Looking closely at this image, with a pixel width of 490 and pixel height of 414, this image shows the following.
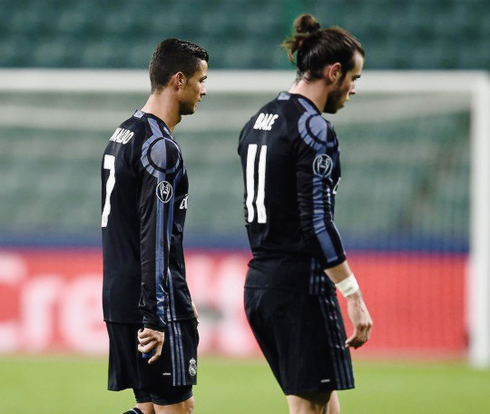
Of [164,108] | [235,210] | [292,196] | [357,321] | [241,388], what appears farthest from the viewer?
[235,210]

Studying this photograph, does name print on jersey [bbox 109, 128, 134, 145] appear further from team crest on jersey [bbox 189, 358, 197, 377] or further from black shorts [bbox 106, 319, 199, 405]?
team crest on jersey [bbox 189, 358, 197, 377]

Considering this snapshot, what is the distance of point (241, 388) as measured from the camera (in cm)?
733

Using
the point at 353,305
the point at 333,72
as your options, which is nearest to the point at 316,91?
the point at 333,72

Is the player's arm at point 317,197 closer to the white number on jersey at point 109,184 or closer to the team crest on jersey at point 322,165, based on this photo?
the team crest on jersey at point 322,165

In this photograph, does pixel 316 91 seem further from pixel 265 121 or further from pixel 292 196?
pixel 292 196

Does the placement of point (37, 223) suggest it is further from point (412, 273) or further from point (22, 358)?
point (412, 273)

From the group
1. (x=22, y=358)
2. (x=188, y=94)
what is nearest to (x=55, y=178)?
(x=22, y=358)

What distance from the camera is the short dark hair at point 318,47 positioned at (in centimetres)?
373

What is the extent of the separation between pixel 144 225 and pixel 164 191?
133mm

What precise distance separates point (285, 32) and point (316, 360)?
25.8ft

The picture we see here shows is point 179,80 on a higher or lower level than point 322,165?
higher

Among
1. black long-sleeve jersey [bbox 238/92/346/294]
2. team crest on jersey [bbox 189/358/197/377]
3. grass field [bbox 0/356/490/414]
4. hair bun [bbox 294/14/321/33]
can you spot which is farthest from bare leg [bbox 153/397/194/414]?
grass field [bbox 0/356/490/414]

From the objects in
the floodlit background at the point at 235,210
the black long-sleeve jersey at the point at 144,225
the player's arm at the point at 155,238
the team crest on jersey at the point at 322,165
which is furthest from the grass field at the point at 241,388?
the team crest on jersey at the point at 322,165

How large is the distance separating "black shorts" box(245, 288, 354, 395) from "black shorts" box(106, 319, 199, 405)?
0.29m
